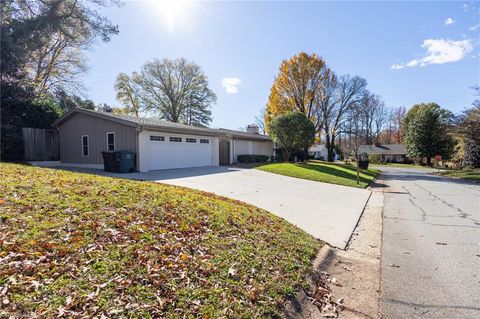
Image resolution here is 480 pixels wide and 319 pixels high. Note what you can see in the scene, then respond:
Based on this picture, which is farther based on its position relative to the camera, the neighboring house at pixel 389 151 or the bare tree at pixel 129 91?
the neighboring house at pixel 389 151

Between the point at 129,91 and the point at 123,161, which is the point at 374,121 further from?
the point at 123,161

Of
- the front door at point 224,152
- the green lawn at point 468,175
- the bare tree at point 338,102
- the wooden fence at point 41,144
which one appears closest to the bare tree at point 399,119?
the bare tree at point 338,102

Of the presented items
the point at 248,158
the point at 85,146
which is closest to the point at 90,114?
the point at 85,146

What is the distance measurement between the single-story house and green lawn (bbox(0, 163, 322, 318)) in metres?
9.14

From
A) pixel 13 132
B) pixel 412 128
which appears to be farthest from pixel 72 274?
pixel 412 128

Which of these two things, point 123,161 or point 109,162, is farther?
point 109,162

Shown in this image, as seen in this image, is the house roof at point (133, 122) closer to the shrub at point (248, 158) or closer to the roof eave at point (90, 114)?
the roof eave at point (90, 114)

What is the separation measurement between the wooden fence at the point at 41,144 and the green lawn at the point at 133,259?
1287 centimetres

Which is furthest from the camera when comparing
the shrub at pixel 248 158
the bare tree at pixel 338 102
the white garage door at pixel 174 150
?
the bare tree at pixel 338 102

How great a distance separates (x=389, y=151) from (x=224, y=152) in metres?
43.6

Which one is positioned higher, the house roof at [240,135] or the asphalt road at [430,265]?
the house roof at [240,135]

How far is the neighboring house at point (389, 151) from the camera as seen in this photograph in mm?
51719

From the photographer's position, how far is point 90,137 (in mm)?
15219

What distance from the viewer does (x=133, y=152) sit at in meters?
13.5
